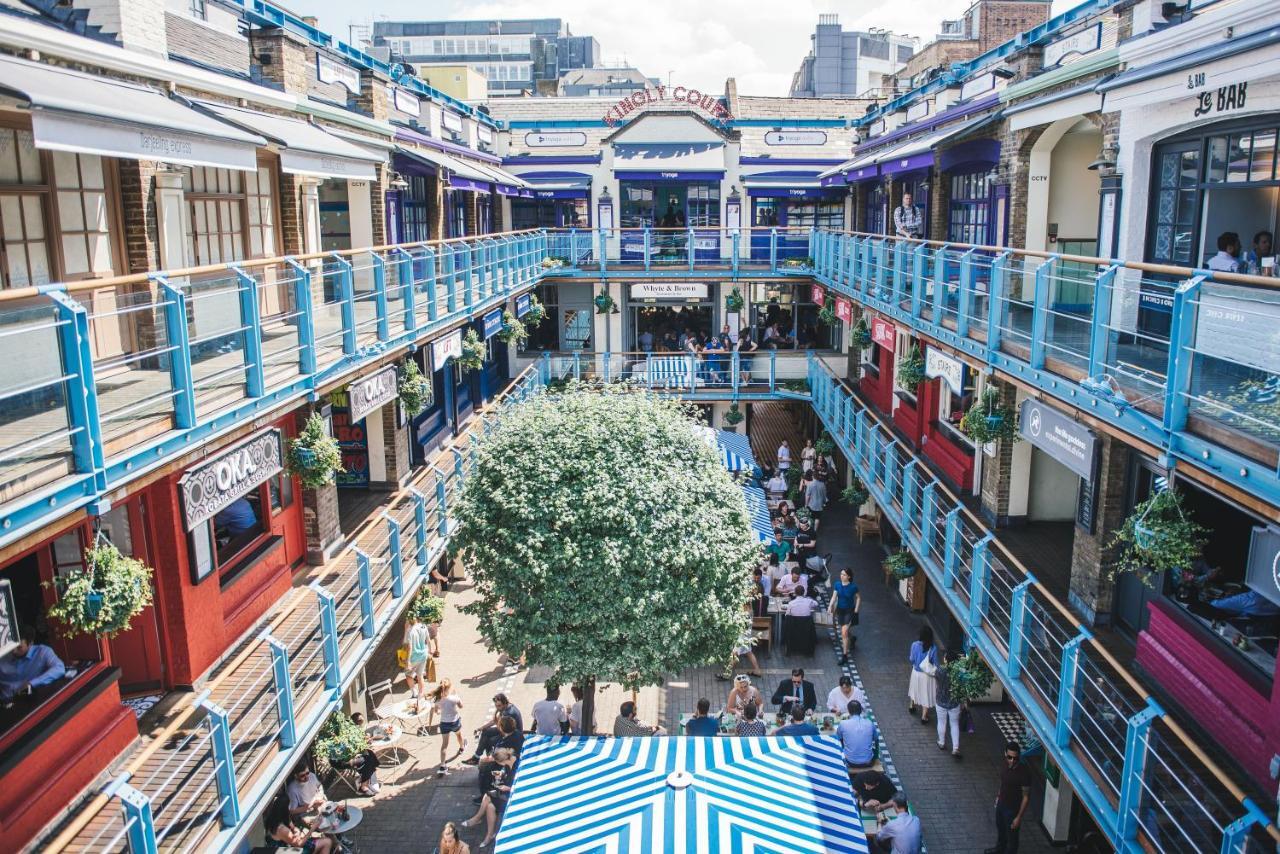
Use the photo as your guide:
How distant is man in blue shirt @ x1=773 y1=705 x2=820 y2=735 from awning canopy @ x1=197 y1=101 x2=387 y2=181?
28.5ft

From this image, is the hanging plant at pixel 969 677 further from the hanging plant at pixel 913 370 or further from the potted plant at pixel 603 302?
the potted plant at pixel 603 302

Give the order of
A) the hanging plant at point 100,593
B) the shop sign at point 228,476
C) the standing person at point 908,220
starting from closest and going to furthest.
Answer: the hanging plant at point 100,593 → the shop sign at point 228,476 → the standing person at point 908,220

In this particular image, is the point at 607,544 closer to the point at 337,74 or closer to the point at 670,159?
the point at 337,74

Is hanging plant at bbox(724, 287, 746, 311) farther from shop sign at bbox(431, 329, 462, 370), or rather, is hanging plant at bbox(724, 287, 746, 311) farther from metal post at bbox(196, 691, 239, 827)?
metal post at bbox(196, 691, 239, 827)

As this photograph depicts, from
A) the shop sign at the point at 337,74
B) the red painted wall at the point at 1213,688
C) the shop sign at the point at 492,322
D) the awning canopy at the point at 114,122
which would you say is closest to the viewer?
the awning canopy at the point at 114,122

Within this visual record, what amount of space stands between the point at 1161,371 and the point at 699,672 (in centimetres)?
968

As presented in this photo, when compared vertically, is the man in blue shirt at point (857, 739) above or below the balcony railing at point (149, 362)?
below

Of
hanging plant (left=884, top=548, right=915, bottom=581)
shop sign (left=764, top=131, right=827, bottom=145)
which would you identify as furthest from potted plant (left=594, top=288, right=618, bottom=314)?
hanging plant (left=884, top=548, right=915, bottom=581)

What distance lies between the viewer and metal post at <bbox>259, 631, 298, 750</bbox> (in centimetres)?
795

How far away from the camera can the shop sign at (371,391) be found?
10.9m

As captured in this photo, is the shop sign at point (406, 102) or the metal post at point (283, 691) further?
the shop sign at point (406, 102)

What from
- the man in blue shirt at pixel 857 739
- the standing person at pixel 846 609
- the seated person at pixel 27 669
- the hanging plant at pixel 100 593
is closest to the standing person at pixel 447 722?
the man in blue shirt at pixel 857 739

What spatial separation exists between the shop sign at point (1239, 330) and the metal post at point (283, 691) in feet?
24.0

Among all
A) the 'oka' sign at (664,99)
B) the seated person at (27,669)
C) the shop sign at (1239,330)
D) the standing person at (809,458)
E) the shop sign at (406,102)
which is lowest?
the standing person at (809,458)
